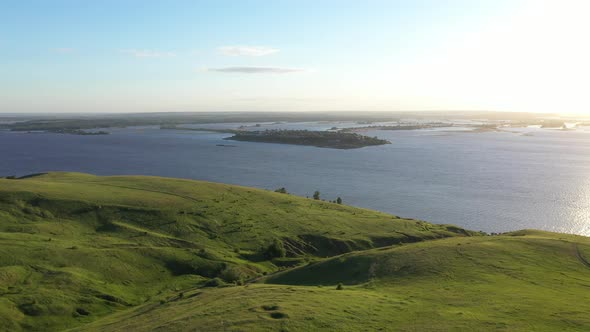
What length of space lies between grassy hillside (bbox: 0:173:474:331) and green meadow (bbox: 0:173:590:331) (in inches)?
8.9

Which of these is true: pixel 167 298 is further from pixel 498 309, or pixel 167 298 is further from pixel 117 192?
pixel 117 192

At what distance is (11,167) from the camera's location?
18925 centimetres

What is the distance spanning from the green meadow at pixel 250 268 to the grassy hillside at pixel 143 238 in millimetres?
227

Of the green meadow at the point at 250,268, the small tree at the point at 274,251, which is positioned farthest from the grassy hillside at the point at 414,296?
the small tree at the point at 274,251

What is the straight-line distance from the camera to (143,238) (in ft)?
217

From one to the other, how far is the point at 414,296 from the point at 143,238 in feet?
140

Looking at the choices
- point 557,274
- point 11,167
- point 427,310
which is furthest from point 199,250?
point 11,167

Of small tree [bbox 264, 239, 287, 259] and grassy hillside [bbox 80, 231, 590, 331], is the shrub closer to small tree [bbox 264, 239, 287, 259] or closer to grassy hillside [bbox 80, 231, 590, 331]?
grassy hillside [bbox 80, 231, 590, 331]

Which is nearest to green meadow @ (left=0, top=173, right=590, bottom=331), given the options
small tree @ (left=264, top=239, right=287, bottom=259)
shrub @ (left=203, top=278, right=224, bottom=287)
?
shrub @ (left=203, top=278, right=224, bottom=287)

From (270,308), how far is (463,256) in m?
28.5

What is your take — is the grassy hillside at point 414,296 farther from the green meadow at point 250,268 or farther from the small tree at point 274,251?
the small tree at point 274,251

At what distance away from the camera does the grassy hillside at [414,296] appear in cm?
3125

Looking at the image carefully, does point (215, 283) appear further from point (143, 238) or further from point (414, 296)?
point (414, 296)

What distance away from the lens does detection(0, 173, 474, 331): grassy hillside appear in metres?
46.8
